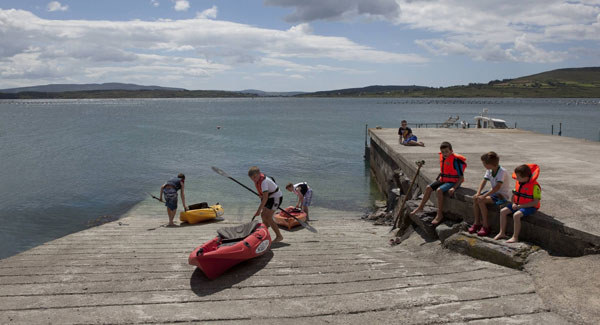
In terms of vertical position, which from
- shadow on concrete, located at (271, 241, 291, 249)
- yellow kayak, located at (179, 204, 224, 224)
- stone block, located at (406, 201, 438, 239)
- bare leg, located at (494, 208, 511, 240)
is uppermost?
bare leg, located at (494, 208, 511, 240)

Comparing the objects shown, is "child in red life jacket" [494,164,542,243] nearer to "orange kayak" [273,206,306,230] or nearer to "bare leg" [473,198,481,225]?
"bare leg" [473,198,481,225]

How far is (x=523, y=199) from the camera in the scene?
24.0 ft

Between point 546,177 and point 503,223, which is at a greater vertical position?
point 546,177

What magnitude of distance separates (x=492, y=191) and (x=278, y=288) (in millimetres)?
4503

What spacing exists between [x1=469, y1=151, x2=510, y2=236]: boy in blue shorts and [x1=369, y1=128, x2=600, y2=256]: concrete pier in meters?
0.28

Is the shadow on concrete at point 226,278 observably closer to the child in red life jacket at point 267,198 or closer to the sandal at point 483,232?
the child in red life jacket at point 267,198

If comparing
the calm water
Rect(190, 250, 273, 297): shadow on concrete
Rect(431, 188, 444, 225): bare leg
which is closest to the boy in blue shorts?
Rect(431, 188, 444, 225): bare leg

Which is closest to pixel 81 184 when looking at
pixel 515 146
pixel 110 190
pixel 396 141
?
pixel 110 190

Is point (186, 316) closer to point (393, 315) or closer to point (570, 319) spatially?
point (393, 315)

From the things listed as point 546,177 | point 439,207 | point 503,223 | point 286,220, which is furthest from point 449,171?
point 286,220

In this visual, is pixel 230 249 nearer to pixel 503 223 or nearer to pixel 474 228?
pixel 474 228

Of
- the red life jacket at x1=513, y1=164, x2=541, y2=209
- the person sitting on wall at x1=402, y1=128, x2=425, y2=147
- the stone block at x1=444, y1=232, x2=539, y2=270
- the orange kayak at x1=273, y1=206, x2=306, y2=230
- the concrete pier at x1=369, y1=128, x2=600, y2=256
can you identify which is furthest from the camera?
the person sitting on wall at x1=402, y1=128, x2=425, y2=147

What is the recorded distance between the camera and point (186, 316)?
17.9 ft

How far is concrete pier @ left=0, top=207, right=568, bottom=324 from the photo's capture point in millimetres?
5234
